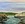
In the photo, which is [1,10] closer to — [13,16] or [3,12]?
[3,12]

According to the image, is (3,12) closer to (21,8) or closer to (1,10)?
(1,10)

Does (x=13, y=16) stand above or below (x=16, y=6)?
below

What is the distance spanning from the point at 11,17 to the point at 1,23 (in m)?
0.14

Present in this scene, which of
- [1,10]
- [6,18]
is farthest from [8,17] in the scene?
[1,10]

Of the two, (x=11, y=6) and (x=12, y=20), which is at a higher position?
(x=11, y=6)

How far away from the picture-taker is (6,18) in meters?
0.69

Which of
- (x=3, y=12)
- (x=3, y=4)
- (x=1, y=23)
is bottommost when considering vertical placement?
(x=1, y=23)

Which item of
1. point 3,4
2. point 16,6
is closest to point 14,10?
point 16,6

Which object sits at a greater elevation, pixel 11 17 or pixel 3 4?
pixel 3 4

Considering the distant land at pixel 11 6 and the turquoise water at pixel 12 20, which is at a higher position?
the distant land at pixel 11 6

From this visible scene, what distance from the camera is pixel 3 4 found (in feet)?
2.35

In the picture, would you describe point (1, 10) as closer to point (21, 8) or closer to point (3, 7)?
point (3, 7)

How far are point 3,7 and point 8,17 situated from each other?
5.7 inches

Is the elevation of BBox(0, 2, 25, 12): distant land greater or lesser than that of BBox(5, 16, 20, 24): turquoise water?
greater
